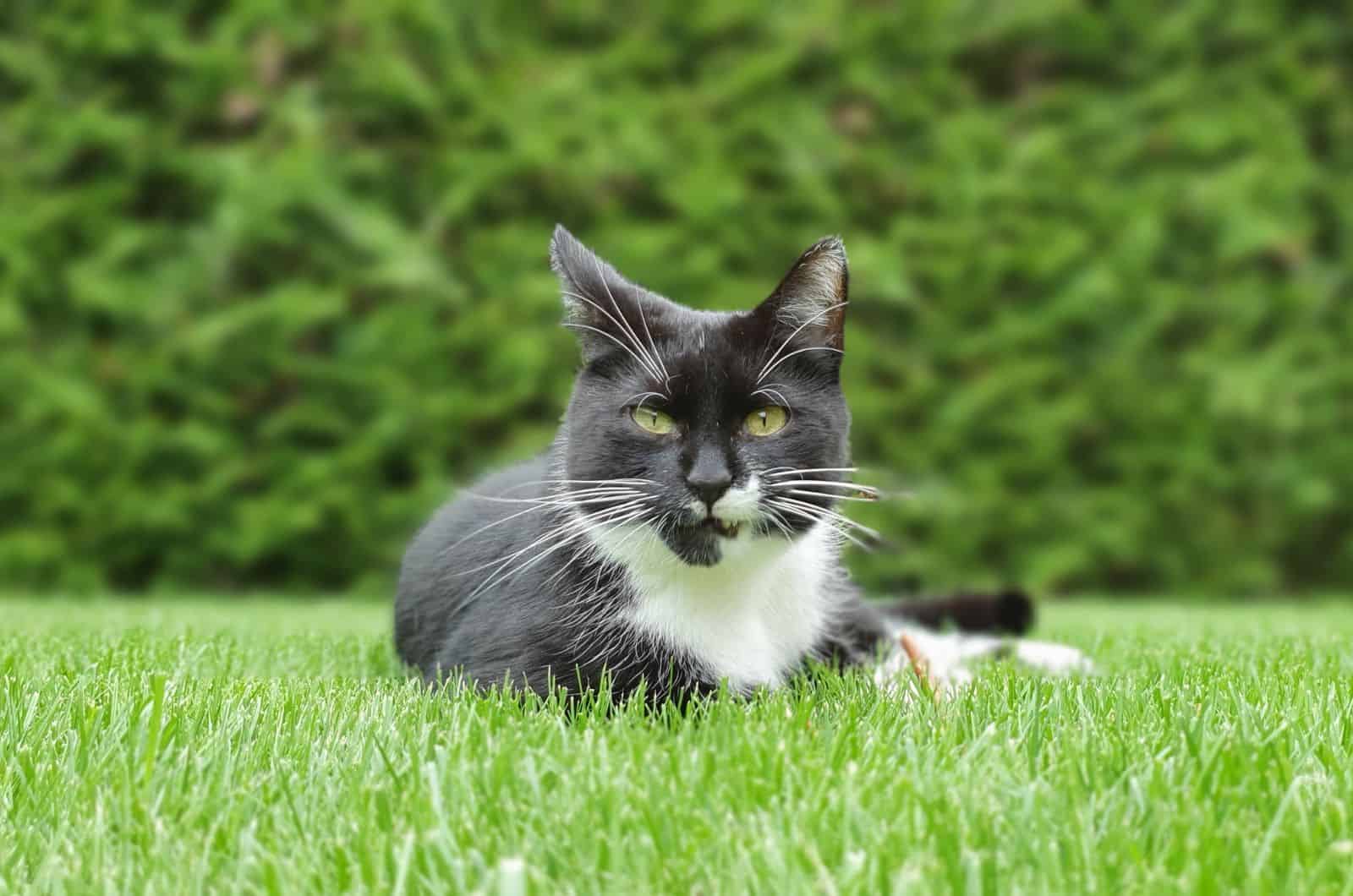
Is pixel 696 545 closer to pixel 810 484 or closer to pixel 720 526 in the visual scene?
pixel 720 526

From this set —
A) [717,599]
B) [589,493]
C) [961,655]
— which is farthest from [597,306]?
[961,655]

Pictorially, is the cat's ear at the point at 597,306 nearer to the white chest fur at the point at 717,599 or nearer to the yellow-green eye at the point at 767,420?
the yellow-green eye at the point at 767,420

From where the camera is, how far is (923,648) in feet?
9.21

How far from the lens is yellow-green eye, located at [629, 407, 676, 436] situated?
75.1 inches

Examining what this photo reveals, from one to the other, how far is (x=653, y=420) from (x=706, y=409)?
0.32 ft

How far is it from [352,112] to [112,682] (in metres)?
4.01

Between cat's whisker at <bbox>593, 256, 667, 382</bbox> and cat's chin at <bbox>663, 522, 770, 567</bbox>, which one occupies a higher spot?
cat's whisker at <bbox>593, 256, 667, 382</bbox>

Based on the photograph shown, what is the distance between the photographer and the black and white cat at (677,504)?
1.86 metres

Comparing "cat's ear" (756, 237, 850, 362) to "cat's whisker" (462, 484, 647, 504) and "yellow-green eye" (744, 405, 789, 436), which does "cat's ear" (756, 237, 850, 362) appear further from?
"cat's whisker" (462, 484, 647, 504)

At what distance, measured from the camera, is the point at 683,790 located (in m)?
1.32

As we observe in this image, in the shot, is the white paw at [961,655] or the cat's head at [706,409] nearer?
the cat's head at [706,409]

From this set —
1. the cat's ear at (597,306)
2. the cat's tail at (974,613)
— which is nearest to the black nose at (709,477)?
the cat's ear at (597,306)

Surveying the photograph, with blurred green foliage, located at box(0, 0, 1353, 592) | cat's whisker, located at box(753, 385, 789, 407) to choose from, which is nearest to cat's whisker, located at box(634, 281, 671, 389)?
cat's whisker, located at box(753, 385, 789, 407)

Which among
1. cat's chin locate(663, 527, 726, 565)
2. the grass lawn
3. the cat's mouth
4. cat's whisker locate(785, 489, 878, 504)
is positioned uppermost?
cat's whisker locate(785, 489, 878, 504)
